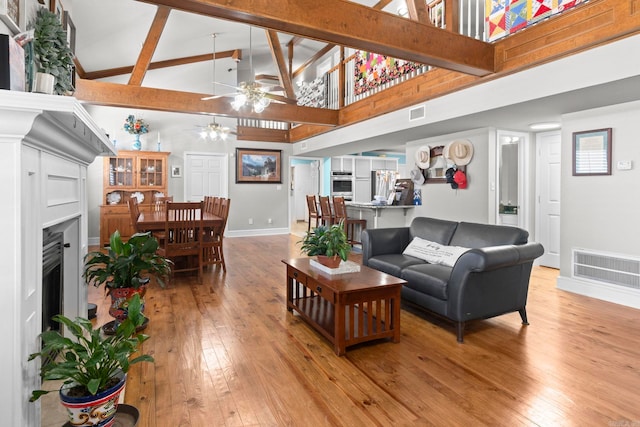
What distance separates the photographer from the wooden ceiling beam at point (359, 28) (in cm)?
247

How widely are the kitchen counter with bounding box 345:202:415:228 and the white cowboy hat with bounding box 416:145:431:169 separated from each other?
2.53ft

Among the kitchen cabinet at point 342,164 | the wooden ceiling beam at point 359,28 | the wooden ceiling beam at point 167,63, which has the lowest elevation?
the kitchen cabinet at point 342,164

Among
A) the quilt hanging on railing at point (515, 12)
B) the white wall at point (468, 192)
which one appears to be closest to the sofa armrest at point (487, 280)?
the quilt hanging on railing at point (515, 12)

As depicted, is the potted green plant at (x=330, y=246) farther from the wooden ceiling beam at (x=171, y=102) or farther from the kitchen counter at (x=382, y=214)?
the wooden ceiling beam at (x=171, y=102)

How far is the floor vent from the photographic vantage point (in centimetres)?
358

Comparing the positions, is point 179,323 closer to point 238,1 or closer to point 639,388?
point 238,1

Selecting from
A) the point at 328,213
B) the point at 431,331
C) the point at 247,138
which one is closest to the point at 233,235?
the point at 247,138

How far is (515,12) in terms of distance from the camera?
353 centimetres

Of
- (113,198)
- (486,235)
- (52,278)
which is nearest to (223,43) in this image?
(113,198)

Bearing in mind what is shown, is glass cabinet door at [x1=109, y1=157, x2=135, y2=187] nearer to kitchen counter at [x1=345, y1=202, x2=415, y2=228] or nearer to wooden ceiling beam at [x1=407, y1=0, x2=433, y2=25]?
kitchen counter at [x1=345, y1=202, x2=415, y2=228]

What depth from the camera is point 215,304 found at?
141 inches

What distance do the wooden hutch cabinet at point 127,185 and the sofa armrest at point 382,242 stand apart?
5.23m

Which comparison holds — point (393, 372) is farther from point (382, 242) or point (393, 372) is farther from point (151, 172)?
point (151, 172)

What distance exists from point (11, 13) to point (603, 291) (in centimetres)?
Result: 504
